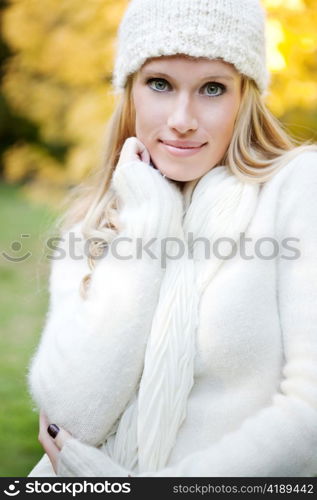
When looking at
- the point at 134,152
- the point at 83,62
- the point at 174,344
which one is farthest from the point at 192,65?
the point at 83,62

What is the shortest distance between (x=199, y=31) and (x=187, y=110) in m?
0.21

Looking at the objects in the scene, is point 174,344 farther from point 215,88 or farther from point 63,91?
point 63,91

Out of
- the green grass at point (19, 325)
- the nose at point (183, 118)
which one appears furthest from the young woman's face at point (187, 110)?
the green grass at point (19, 325)

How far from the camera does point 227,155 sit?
2.03 meters

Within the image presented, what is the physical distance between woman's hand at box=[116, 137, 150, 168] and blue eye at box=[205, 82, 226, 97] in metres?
0.28

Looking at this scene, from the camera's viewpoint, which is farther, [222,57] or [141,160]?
[141,160]

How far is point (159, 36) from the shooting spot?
1.89 metres

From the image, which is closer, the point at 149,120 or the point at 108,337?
the point at 108,337

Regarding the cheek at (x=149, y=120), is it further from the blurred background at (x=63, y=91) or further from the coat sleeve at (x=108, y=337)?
the blurred background at (x=63, y=91)

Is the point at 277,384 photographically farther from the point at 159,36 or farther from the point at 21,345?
the point at 21,345

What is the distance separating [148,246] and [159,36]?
1.86ft

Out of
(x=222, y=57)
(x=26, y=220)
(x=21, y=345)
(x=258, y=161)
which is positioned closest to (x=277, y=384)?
(x=258, y=161)
